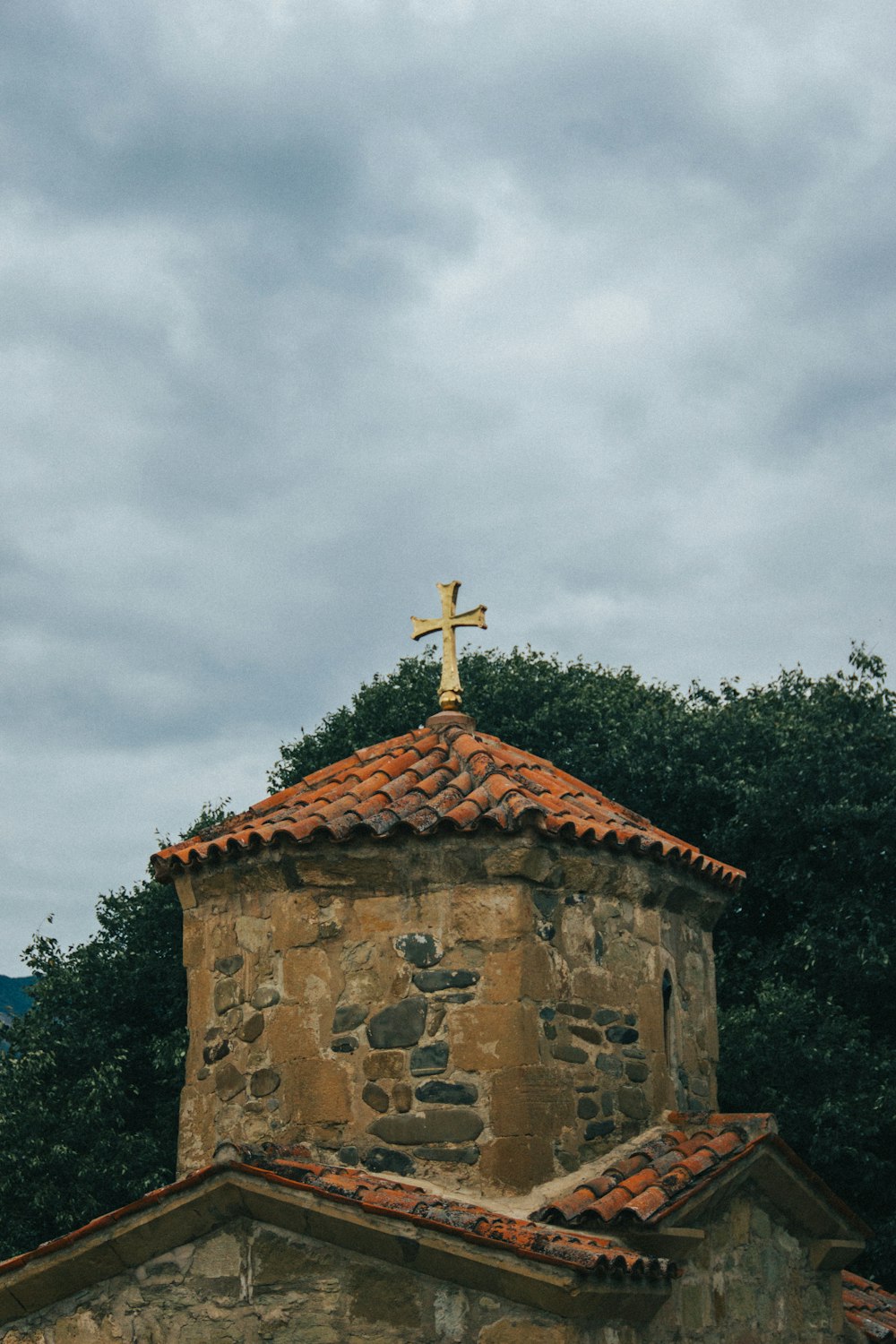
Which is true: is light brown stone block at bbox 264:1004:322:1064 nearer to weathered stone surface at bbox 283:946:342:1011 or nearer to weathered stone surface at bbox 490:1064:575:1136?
weathered stone surface at bbox 283:946:342:1011

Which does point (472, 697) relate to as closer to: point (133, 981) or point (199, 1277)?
point (133, 981)

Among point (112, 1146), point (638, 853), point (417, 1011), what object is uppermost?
point (638, 853)

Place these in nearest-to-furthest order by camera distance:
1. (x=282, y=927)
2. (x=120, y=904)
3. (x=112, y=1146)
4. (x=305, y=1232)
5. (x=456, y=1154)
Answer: (x=305, y=1232)
(x=456, y=1154)
(x=282, y=927)
(x=112, y=1146)
(x=120, y=904)

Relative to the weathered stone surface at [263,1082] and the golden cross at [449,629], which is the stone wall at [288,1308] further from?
the golden cross at [449,629]

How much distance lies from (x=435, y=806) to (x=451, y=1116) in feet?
6.43

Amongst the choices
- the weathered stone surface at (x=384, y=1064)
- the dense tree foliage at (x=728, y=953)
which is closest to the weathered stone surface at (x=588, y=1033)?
the weathered stone surface at (x=384, y=1064)

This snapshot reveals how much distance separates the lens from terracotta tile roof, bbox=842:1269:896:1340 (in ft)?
34.3

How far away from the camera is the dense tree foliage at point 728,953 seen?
59.8 ft

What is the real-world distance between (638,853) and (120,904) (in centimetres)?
1582

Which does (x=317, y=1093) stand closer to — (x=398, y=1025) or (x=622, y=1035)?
(x=398, y=1025)

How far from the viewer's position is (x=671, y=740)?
73.1 feet

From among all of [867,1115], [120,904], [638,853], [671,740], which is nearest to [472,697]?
[671,740]

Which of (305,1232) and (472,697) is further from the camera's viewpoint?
(472,697)

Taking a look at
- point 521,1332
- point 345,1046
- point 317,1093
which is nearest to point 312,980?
point 345,1046
